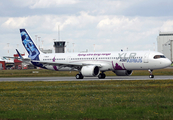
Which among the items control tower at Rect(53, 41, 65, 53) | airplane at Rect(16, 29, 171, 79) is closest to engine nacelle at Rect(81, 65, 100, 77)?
airplane at Rect(16, 29, 171, 79)

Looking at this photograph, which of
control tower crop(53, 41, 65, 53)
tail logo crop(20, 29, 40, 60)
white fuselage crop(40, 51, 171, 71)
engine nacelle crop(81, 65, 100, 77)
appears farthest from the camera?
control tower crop(53, 41, 65, 53)

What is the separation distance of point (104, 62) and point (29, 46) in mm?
17211

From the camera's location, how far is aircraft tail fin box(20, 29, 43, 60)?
187 feet

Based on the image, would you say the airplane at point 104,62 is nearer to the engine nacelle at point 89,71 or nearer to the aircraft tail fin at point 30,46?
the engine nacelle at point 89,71

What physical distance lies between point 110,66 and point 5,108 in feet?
106

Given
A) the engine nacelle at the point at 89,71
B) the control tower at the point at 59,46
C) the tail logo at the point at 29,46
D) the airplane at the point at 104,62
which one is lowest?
the engine nacelle at the point at 89,71

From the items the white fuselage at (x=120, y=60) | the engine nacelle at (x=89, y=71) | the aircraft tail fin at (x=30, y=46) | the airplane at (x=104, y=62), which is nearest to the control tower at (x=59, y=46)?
the aircraft tail fin at (x=30, y=46)

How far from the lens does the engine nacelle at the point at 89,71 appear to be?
4638 cm

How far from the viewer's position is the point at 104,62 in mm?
48250

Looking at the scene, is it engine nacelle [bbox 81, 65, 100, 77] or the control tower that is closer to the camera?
engine nacelle [bbox 81, 65, 100, 77]

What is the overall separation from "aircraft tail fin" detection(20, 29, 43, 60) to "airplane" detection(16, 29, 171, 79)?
1445 mm

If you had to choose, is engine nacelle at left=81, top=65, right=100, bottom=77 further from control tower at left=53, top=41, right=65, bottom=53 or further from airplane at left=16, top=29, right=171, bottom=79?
control tower at left=53, top=41, right=65, bottom=53

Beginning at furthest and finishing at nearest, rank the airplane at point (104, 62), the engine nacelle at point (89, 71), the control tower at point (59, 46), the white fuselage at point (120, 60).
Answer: the control tower at point (59, 46)
the engine nacelle at point (89, 71)
the airplane at point (104, 62)
the white fuselage at point (120, 60)

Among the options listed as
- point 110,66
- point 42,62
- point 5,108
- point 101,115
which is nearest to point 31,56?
point 42,62
